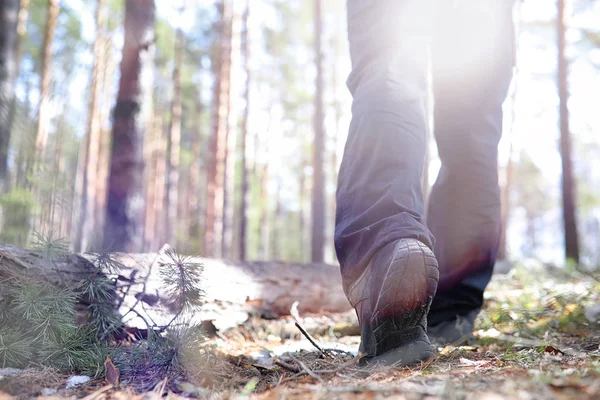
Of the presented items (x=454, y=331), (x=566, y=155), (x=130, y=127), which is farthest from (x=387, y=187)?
(x=566, y=155)

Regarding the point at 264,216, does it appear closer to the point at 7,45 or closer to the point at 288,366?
the point at 7,45

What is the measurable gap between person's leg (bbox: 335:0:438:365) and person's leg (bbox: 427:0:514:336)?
0.83 feet

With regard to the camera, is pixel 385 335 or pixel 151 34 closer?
pixel 385 335

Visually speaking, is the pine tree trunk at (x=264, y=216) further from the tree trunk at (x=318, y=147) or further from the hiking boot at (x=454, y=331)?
the hiking boot at (x=454, y=331)

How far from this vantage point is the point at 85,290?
1604mm

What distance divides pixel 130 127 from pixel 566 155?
8094mm

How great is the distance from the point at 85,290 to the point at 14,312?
22cm

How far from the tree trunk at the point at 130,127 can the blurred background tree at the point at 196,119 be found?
14mm

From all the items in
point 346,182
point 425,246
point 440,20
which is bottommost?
point 425,246

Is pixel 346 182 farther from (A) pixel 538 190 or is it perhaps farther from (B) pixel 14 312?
(A) pixel 538 190

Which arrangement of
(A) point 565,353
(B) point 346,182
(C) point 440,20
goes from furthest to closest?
(C) point 440,20, (B) point 346,182, (A) point 565,353

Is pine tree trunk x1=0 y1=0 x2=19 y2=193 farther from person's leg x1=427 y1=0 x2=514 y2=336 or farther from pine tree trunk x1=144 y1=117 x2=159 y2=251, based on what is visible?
pine tree trunk x1=144 y1=117 x2=159 y2=251

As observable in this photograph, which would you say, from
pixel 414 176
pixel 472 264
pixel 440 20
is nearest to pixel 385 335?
pixel 414 176

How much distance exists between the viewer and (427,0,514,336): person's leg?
1.83m
